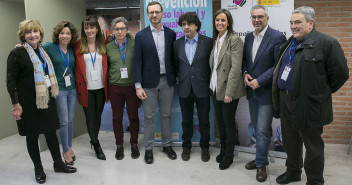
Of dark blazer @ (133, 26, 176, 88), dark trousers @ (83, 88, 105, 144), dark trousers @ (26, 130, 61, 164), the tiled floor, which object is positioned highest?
dark blazer @ (133, 26, 176, 88)

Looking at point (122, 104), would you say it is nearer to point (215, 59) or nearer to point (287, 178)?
point (215, 59)

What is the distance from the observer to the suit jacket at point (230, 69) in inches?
110

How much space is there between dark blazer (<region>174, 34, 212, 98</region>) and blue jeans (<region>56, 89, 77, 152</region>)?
1.22m

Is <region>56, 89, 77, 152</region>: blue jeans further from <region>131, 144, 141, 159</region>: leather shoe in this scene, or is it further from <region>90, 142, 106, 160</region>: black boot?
<region>131, 144, 141, 159</region>: leather shoe

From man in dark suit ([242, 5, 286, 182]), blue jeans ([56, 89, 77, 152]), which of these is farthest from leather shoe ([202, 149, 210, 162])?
blue jeans ([56, 89, 77, 152])

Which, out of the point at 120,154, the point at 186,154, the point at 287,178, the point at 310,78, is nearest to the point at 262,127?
the point at 287,178

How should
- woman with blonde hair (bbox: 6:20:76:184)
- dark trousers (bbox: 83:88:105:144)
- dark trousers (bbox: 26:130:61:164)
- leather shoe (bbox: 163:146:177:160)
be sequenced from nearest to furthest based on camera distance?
woman with blonde hair (bbox: 6:20:76:184), dark trousers (bbox: 26:130:61:164), dark trousers (bbox: 83:88:105:144), leather shoe (bbox: 163:146:177:160)

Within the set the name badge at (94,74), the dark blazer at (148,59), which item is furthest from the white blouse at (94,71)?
the dark blazer at (148,59)

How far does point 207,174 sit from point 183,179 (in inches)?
10.5

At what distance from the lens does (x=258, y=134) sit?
285 cm

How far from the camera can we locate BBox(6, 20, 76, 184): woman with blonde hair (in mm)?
2572

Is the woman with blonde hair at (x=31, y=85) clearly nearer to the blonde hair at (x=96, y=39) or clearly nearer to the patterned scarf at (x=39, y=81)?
the patterned scarf at (x=39, y=81)

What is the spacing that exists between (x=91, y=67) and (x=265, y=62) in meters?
1.83

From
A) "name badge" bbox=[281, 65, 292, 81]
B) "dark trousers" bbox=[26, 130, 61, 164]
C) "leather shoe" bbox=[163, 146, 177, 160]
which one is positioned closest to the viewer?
"name badge" bbox=[281, 65, 292, 81]
